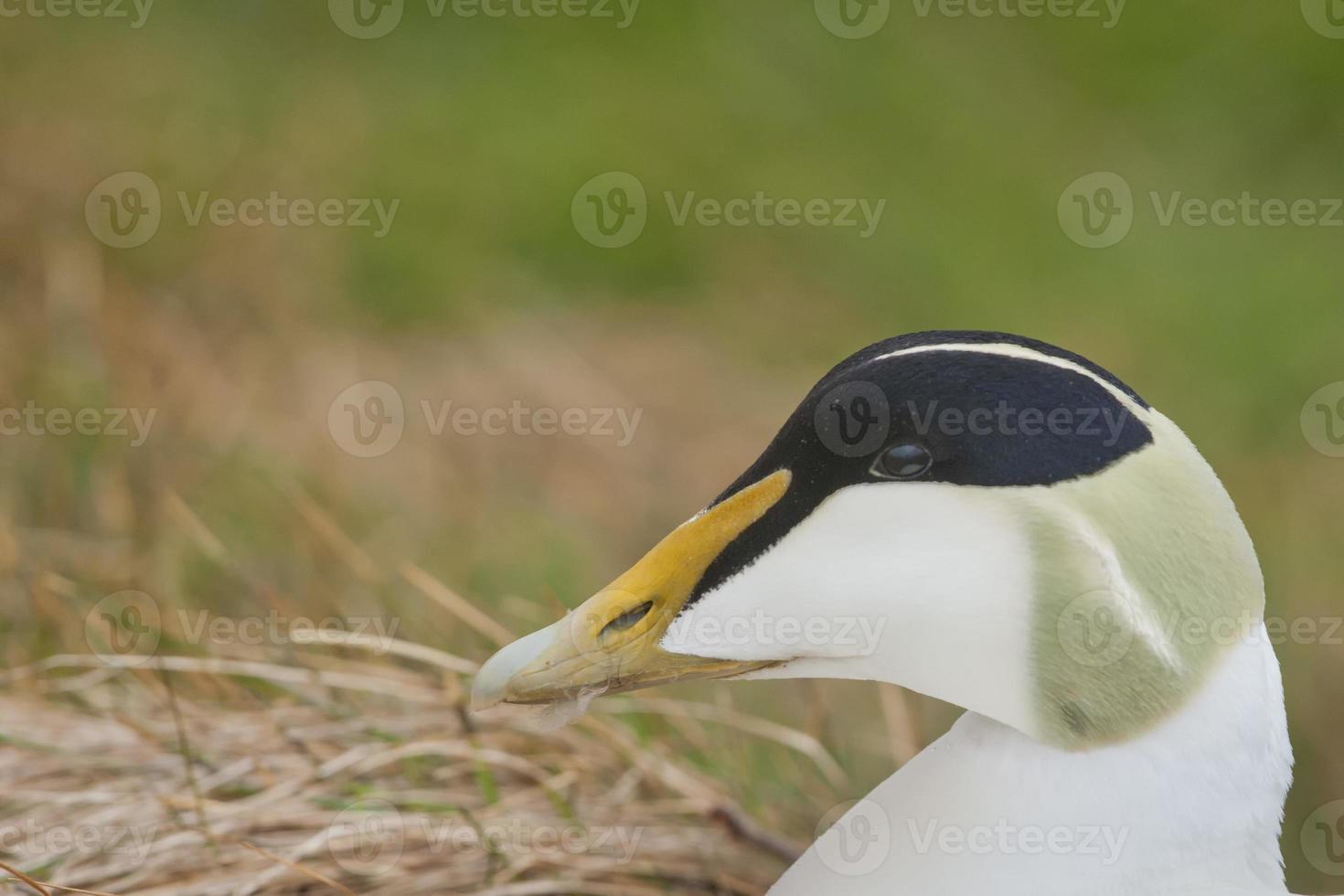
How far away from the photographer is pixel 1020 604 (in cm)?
135

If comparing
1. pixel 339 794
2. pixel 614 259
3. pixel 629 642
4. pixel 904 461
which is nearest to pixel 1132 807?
pixel 904 461

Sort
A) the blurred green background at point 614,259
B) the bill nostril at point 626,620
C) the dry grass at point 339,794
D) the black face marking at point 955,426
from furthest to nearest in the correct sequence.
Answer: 1. the blurred green background at point 614,259
2. the dry grass at point 339,794
3. the bill nostril at point 626,620
4. the black face marking at point 955,426

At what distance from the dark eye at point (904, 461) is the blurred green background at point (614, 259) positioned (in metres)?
1.68

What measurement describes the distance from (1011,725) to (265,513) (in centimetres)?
205

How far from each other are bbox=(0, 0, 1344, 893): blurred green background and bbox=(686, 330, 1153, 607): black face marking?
1.66 meters

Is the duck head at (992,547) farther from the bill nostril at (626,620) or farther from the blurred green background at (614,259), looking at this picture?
the blurred green background at (614,259)

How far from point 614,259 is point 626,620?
10.4 ft

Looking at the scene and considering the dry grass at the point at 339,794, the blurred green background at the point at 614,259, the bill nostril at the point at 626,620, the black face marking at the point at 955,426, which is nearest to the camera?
the black face marking at the point at 955,426

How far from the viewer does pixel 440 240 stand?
14.1ft

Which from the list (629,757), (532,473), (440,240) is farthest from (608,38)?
(629,757)

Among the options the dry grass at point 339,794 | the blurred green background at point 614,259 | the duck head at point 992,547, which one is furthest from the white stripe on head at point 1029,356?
the blurred green background at point 614,259

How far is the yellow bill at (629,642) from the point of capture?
1433 mm

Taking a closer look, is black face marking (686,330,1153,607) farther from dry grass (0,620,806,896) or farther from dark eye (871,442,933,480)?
dry grass (0,620,806,896)

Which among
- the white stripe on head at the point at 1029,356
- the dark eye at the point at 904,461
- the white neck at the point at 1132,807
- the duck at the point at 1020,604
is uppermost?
the white stripe on head at the point at 1029,356
